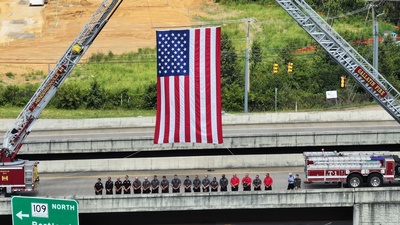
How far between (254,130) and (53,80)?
60.7 feet

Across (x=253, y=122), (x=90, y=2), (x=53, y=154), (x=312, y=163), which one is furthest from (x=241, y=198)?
(x=90, y=2)

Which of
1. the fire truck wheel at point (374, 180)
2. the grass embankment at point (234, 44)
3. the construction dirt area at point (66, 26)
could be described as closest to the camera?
the fire truck wheel at point (374, 180)

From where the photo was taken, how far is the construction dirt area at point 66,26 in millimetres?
76062

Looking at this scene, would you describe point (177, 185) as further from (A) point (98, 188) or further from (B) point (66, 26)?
(B) point (66, 26)

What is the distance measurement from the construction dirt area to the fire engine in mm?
41529

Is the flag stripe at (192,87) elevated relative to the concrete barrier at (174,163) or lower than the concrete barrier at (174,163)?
elevated

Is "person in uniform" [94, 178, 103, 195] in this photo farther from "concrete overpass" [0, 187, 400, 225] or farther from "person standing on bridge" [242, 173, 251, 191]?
"person standing on bridge" [242, 173, 251, 191]

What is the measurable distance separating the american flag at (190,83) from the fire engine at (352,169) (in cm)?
439

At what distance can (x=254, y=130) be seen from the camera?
49.3 meters

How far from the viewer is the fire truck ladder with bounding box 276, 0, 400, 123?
119ft

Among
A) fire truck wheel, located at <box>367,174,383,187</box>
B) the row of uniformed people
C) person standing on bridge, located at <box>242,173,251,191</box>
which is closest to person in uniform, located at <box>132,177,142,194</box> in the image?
the row of uniformed people

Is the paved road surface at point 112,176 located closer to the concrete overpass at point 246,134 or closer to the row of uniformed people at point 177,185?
the row of uniformed people at point 177,185

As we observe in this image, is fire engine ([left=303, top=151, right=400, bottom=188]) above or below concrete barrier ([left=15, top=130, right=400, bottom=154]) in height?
below

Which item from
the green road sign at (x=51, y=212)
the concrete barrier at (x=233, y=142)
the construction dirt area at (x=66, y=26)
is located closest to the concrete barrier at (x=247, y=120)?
the concrete barrier at (x=233, y=142)
